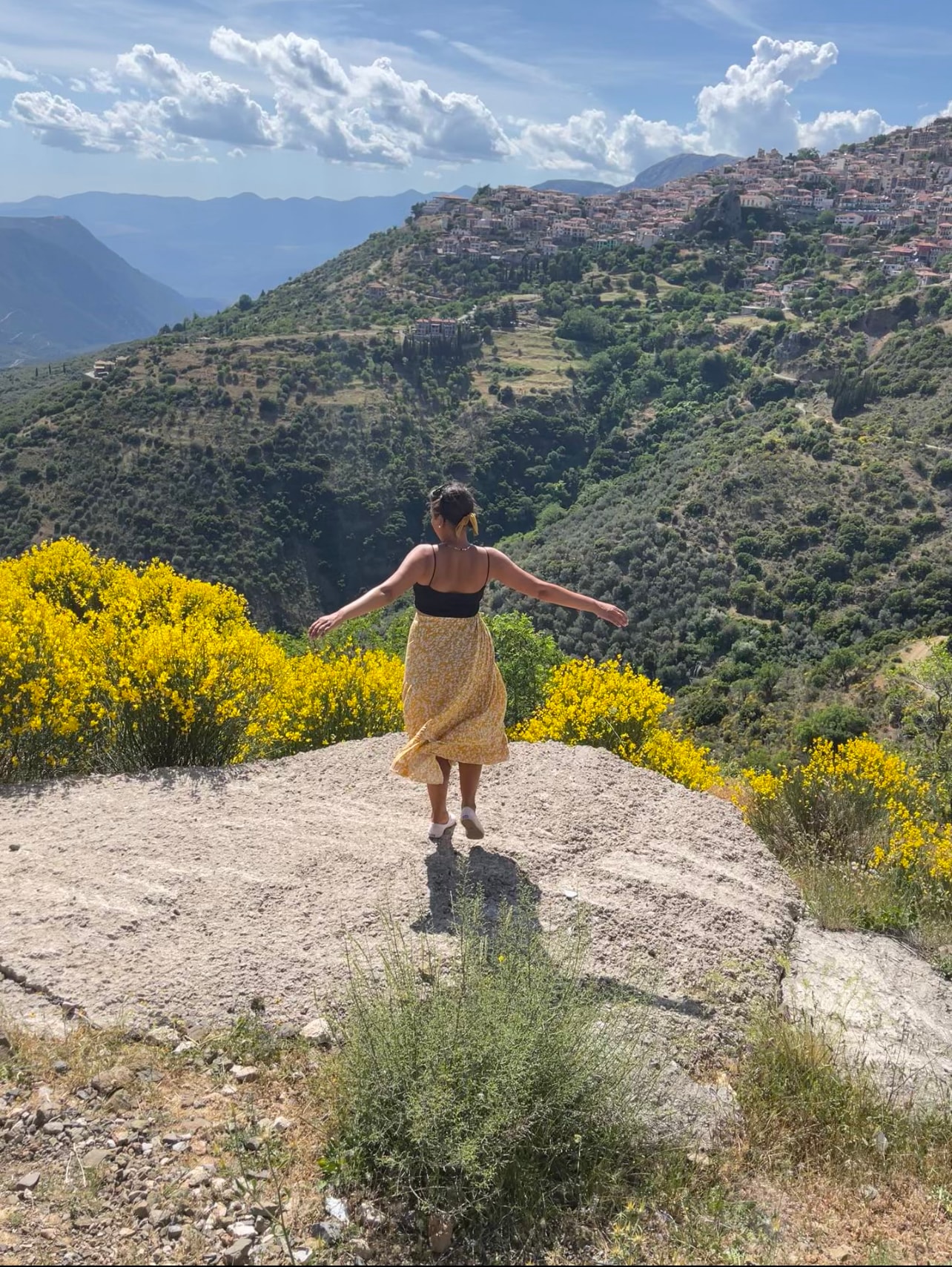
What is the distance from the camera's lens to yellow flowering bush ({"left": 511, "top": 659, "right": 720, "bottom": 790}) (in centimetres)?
707

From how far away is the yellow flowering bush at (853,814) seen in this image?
549 cm

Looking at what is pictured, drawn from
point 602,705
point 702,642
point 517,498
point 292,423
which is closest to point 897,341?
point 517,498

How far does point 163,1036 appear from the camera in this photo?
3168 millimetres

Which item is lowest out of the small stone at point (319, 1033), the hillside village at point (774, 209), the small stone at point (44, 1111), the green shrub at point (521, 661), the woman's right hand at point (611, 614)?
the green shrub at point (521, 661)

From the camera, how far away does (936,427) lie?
162ft

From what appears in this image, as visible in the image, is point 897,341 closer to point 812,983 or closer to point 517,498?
point 517,498

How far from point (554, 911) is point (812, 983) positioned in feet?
4.07

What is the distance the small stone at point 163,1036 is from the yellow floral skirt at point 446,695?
1589mm

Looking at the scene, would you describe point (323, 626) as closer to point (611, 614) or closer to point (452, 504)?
point (452, 504)

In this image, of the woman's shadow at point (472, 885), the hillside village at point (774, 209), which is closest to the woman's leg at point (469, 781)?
the woman's shadow at point (472, 885)

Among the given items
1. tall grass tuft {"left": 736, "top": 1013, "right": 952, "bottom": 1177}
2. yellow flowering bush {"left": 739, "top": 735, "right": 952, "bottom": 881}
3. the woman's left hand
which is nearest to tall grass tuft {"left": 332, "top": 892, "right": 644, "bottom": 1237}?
tall grass tuft {"left": 736, "top": 1013, "right": 952, "bottom": 1177}

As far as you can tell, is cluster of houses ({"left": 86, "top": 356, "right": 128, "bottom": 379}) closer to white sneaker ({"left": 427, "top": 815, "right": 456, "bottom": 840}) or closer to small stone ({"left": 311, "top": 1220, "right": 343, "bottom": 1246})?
white sneaker ({"left": 427, "top": 815, "right": 456, "bottom": 840})

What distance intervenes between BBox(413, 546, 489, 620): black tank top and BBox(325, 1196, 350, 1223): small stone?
255 cm

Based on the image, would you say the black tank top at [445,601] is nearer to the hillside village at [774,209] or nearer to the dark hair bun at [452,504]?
the dark hair bun at [452,504]
